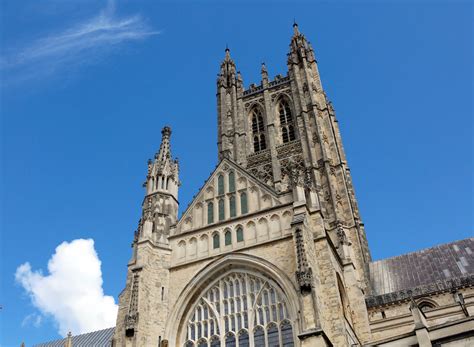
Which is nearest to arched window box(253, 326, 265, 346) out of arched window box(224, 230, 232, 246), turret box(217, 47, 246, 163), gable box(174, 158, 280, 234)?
arched window box(224, 230, 232, 246)

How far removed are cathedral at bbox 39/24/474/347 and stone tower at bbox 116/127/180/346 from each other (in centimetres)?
5

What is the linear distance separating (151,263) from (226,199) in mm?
4455

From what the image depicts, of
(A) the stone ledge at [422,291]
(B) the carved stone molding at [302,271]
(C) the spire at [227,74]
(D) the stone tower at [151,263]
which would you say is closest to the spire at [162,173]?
(D) the stone tower at [151,263]

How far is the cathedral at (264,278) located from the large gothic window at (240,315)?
0.13 ft

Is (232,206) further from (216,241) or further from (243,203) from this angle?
(216,241)

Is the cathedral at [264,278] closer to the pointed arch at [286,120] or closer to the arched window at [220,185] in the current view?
the arched window at [220,185]

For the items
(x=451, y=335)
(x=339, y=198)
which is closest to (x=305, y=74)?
(x=339, y=198)

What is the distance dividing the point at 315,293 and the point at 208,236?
625cm

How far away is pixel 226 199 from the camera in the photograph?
23250 millimetres

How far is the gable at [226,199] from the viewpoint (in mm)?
22547

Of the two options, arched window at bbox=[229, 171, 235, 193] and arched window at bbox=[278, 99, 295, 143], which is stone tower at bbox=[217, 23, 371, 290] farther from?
arched window at bbox=[229, 171, 235, 193]

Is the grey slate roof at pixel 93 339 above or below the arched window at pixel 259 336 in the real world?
above

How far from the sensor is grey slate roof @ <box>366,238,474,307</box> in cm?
2620

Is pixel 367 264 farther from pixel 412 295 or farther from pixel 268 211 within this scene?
pixel 268 211
